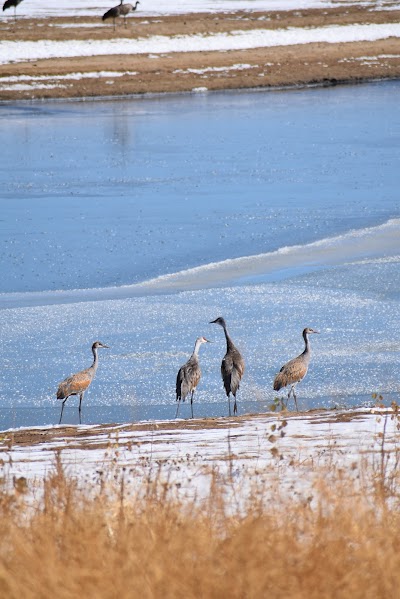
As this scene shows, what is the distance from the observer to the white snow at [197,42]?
49.4m

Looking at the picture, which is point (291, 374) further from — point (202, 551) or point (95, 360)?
point (202, 551)

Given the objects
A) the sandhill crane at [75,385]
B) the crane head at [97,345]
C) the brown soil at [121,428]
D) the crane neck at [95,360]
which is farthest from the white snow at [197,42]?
the brown soil at [121,428]

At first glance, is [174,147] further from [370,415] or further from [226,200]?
[370,415]

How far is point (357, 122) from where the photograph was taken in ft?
110

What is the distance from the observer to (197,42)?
174ft

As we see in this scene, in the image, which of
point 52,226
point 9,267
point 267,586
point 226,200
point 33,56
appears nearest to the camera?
point 267,586

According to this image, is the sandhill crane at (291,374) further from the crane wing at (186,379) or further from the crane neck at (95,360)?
the crane neck at (95,360)

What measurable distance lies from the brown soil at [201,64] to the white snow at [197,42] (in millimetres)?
910

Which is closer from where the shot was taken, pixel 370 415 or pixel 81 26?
pixel 370 415

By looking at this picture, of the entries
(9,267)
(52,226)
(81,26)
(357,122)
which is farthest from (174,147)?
(81,26)

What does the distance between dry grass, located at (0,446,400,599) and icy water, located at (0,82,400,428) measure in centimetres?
601

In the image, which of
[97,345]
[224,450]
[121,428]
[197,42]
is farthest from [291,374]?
[197,42]

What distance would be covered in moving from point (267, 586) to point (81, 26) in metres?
57.3

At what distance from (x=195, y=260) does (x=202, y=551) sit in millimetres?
13572
